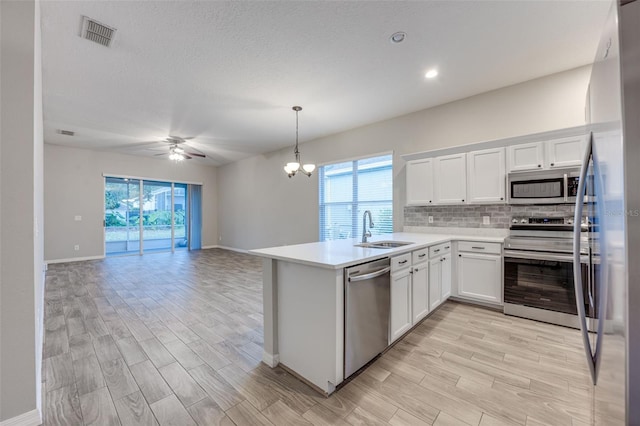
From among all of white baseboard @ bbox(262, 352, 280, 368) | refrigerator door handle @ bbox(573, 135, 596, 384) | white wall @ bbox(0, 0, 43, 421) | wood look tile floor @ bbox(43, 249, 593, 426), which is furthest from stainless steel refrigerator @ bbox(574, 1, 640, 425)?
white wall @ bbox(0, 0, 43, 421)

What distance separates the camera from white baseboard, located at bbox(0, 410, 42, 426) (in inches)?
56.5

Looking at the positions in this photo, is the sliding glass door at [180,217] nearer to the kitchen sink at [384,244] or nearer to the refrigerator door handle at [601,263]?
the kitchen sink at [384,244]

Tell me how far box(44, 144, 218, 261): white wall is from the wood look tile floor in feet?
14.5

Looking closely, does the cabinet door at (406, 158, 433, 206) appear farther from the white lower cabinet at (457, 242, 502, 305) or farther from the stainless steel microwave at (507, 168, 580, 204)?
the stainless steel microwave at (507, 168, 580, 204)

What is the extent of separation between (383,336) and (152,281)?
14.6 ft

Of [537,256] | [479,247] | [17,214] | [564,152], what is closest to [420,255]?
[479,247]

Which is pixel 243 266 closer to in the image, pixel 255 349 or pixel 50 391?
pixel 255 349

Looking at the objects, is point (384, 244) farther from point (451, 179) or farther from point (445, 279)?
point (451, 179)

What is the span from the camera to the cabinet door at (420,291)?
2.62 metres

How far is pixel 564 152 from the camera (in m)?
2.96

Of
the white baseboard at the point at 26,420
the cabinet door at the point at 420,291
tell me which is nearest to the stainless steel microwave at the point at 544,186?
the cabinet door at the point at 420,291

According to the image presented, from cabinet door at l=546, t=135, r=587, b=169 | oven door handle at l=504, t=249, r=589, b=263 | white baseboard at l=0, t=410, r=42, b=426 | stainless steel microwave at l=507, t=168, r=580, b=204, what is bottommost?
white baseboard at l=0, t=410, r=42, b=426

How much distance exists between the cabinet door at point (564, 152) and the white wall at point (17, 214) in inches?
182

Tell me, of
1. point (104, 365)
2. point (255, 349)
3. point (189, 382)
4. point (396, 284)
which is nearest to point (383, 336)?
point (396, 284)
